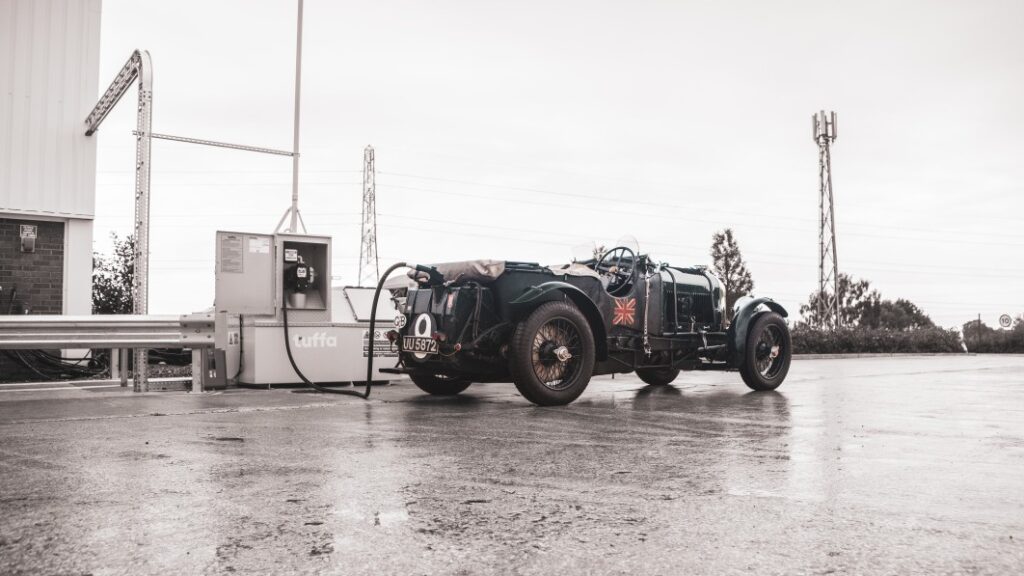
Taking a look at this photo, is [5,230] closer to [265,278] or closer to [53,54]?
[53,54]

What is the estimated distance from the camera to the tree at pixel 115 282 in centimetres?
1727

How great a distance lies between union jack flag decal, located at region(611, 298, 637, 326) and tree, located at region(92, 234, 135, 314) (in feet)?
36.6

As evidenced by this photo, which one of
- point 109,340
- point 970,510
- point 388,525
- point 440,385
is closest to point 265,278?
point 109,340

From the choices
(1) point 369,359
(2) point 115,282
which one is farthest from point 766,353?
(2) point 115,282

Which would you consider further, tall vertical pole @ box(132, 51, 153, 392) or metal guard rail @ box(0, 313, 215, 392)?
tall vertical pole @ box(132, 51, 153, 392)

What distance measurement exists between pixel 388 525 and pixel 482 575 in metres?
0.66

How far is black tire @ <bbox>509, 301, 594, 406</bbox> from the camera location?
7.18m

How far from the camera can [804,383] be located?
10.9 m

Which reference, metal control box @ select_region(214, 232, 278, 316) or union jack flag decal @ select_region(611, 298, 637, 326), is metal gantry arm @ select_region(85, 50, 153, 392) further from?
union jack flag decal @ select_region(611, 298, 637, 326)

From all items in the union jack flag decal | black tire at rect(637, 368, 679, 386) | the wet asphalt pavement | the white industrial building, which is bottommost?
the wet asphalt pavement

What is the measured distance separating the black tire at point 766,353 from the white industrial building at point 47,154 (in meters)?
10.6

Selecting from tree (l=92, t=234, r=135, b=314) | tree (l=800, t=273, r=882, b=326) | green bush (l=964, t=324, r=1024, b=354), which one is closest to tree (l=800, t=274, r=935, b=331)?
tree (l=800, t=273, r=882, b=326)

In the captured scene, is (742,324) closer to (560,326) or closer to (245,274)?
(560,326)

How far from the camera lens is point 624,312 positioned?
8578 mm
